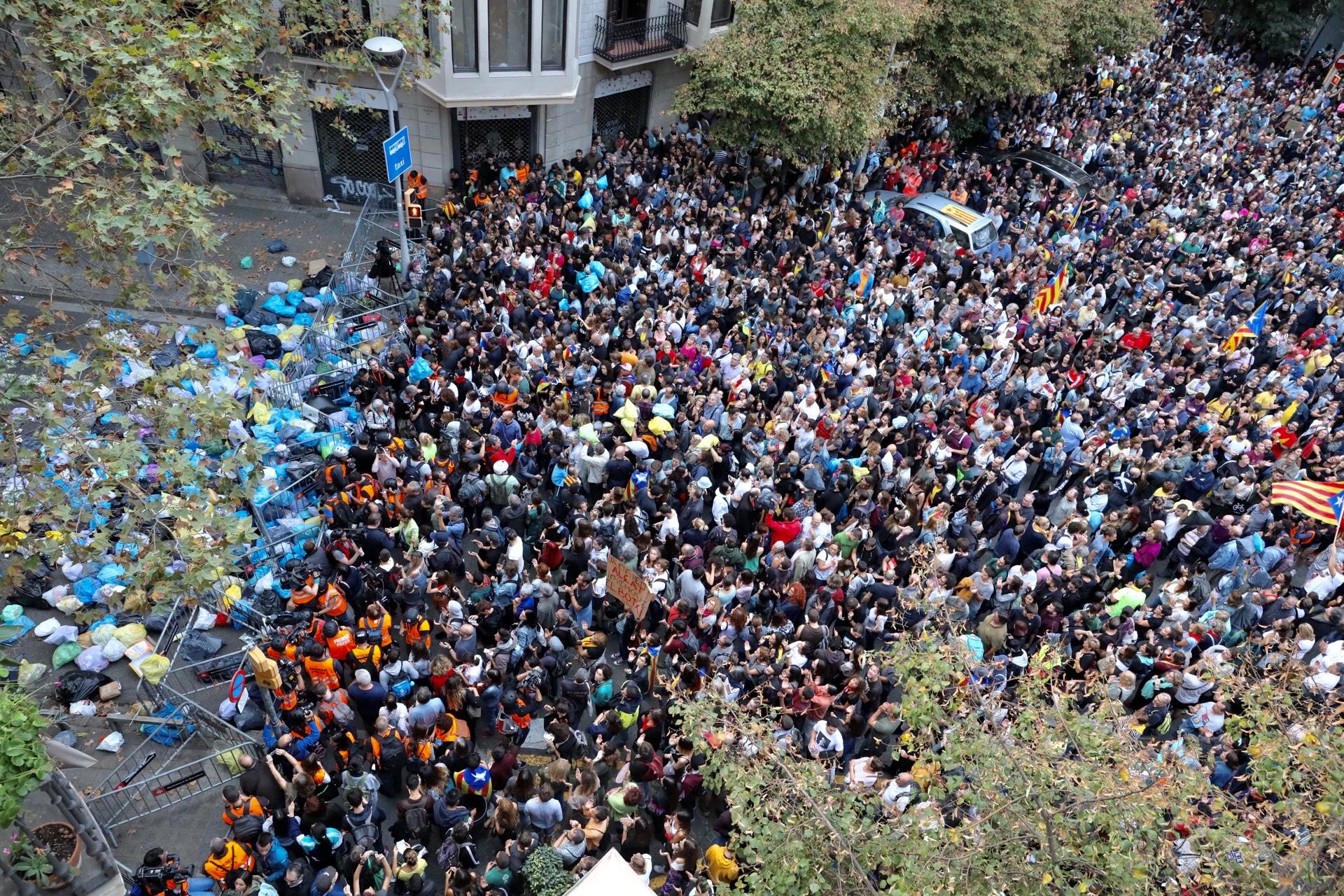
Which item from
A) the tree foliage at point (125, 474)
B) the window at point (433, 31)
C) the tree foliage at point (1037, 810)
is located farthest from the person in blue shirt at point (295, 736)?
the window at point (433, 31)

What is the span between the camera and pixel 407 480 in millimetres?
12992

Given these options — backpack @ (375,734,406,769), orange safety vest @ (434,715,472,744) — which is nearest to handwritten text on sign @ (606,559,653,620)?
orange safety vest @ (434,715,472,744)

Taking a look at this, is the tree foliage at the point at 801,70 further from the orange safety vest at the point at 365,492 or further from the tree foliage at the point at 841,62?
the orange safety vest at the point at 365,492

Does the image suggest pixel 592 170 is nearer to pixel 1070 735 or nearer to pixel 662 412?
pixel 662 412

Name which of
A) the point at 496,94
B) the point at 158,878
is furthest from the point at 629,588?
the point at 496,94

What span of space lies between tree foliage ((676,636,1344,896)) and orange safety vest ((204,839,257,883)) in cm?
433

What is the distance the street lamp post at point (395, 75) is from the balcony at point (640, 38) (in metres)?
4.91

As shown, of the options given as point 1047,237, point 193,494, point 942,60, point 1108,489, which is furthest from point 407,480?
point 942,60

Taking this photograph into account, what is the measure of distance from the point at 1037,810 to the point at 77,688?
1050 cm

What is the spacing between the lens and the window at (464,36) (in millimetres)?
20047

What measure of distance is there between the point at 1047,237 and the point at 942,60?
5.73 meters

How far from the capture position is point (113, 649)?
1141 centimetres

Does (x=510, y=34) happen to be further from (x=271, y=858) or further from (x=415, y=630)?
(x=271, y=858)

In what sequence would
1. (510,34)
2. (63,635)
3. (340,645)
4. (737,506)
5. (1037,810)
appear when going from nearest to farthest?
(1037,810) → (340,645) → (63,635) → (737,506) → (510,34)
